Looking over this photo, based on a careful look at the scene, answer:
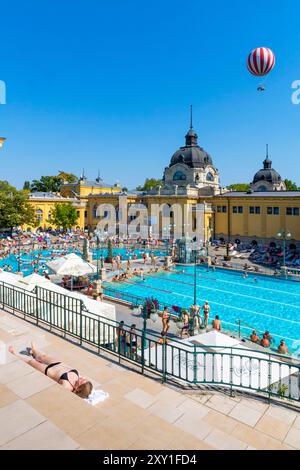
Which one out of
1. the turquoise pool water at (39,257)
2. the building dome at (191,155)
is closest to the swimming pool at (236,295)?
the turquoise pool water at (39,257)

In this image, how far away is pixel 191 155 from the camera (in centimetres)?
5919

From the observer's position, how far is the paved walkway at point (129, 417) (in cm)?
466

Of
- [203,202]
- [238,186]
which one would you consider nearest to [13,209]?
[203,202]

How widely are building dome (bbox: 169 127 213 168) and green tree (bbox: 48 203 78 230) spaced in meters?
18.7

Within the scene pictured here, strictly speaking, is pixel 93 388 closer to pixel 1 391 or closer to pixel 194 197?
pixel 1 391

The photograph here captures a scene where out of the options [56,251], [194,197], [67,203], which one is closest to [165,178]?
[194,197]

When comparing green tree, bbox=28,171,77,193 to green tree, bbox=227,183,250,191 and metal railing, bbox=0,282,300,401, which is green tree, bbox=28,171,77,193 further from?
metal railing, bbox=0,282,300,401

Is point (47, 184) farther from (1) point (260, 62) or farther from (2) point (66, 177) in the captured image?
(1) point (260, 62)

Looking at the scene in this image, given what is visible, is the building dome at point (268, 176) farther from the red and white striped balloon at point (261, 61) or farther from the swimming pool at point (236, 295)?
the red and white striped balloon at point (261, 61)

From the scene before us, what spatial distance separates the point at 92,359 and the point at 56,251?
37606 millimetres

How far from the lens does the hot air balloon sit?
21.5 meters

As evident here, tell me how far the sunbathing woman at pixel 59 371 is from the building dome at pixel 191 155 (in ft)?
175

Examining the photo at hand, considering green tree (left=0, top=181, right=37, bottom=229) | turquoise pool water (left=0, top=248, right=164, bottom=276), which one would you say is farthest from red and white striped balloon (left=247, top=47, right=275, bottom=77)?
green tree (left=0, top=181, right=37, bottom=229)
